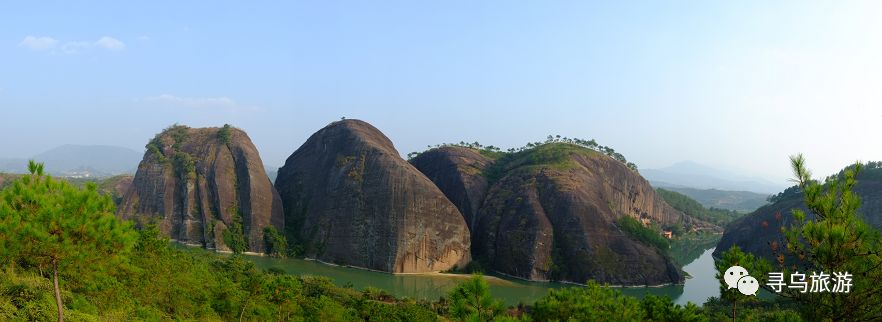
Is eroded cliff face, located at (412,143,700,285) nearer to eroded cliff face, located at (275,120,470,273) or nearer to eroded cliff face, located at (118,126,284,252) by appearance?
eroded cliff face, located at (275,120,470,273)

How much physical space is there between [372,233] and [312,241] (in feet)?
28.8

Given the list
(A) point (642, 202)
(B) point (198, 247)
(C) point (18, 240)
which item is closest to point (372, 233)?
(B) point (198, 247)

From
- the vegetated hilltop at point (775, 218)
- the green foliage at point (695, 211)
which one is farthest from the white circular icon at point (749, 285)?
the green foliage at point (695, 211)

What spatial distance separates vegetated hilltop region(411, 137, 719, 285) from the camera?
46.9 m

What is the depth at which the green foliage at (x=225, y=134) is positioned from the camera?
217ft

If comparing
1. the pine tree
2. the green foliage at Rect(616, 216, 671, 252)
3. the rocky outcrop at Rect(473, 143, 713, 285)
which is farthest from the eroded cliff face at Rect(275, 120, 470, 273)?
the pine tree

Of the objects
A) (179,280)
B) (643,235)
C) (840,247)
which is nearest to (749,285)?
(840,247)

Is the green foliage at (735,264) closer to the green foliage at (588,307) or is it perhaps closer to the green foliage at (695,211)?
the green foliage at (588,307)

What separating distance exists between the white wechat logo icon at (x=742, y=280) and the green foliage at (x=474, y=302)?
440 centimetres

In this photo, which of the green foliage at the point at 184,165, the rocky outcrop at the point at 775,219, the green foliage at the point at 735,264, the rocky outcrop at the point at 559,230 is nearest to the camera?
the green foliage at the point at 735,264

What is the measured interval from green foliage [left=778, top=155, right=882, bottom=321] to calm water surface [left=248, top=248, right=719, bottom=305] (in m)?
33.8

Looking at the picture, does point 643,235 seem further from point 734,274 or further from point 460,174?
point 734,274

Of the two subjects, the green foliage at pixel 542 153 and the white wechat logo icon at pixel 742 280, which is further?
the green foliage at pixel 542 153

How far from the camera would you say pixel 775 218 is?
5447cm
